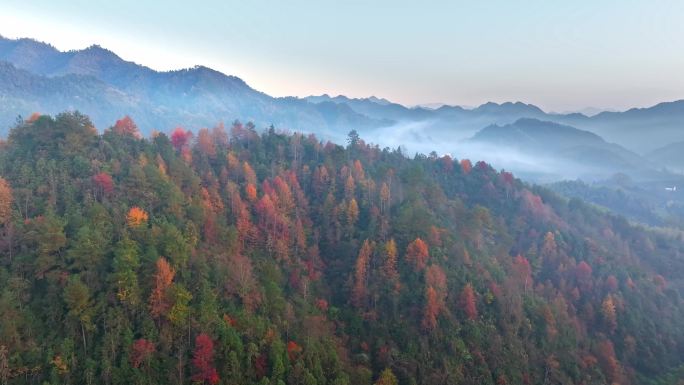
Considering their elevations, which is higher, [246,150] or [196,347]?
[246,150]

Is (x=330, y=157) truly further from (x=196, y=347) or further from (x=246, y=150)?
(x=196, y=347)

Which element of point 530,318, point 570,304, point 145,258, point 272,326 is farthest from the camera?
point 570,304

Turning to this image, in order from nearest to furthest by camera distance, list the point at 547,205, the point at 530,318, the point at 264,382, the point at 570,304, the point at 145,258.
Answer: the point at 264,382, the point at 145,258, the point at 530,318, the point at 570,304, the point at 547,205

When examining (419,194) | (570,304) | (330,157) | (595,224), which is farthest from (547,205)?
(330,157)

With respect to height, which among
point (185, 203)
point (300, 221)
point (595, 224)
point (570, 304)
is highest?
point (185, 203)

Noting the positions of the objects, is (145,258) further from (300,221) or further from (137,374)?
(300,221)

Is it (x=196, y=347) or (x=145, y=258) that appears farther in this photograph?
(x=145, y=258)
